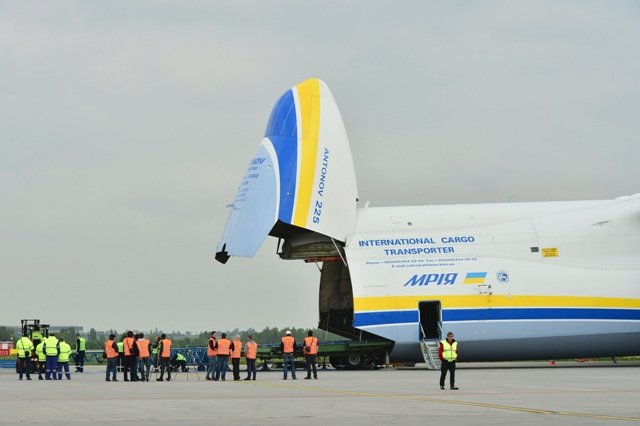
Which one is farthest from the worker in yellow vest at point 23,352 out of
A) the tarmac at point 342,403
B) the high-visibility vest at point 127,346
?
the tarmac at point 342,403

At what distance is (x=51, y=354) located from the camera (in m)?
35.0

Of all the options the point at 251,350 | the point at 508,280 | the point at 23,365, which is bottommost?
the point at 23,365

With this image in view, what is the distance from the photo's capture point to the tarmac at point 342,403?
15.6 metres

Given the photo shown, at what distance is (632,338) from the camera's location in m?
37.0

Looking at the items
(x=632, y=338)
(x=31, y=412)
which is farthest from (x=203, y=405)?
(x=632, y=338)

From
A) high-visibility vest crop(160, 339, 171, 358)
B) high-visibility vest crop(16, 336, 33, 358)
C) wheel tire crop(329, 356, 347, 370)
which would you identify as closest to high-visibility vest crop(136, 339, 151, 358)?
high-visibility vest crop(160, 339, 171, 358)

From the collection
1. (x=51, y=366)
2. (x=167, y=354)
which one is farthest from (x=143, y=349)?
(x=51, y=366)

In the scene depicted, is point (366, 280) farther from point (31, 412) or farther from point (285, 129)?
point (31, 412)

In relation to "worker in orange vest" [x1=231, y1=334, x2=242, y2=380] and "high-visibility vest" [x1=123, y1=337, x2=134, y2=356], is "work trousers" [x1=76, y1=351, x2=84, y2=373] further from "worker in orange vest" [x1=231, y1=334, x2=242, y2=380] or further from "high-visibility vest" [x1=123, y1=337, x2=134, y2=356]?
"worker in orange vest" [x1=231, y1=334, x2=242, y2=380]

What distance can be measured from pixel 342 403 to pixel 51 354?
725 inches

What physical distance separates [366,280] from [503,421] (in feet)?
72.9

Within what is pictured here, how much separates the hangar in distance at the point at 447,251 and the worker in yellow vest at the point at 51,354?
23.9 ft

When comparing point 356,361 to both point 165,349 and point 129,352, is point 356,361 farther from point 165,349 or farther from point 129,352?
point 129,352

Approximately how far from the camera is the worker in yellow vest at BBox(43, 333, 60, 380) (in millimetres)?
34875
